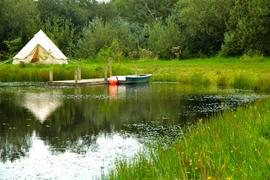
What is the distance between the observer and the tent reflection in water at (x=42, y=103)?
2218cm

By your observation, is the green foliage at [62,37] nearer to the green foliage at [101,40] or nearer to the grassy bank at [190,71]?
the green foliage at [101,40]

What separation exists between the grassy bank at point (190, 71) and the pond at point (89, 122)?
8.93 feet

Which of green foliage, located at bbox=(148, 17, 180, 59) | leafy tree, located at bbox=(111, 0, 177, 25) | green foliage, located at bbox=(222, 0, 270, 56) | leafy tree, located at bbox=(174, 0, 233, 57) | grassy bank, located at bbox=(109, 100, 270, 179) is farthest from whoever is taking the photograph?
leafy tree, located at bbox=(111, 0, 177, 25)

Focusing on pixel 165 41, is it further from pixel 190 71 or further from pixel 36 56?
pixel 190 71

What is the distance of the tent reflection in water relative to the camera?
72.8 ft

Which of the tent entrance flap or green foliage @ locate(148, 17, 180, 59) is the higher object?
green foliage @ locate(148, 17, 180, 59)

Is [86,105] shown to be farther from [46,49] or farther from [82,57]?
→ [82,57]

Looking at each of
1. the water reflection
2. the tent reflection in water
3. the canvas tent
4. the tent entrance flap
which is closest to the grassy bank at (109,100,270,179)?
the water reflection

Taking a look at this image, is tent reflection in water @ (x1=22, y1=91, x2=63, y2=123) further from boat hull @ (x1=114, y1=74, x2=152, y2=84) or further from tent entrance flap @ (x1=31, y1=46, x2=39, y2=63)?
tent entrance flap @ (x1=31, y1=46, x2=39, y2=63)

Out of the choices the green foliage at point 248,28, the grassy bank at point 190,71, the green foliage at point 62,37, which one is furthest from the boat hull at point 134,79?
the green foliage at point 62,37

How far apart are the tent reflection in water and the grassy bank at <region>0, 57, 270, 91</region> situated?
394 inches

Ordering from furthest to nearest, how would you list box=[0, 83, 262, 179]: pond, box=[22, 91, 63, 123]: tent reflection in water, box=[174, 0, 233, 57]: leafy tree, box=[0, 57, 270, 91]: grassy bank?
box=[174, 0, 233, 57]: leafy tree
box=[0, 57, 270, 91]: grassy bank
box=[22, 91, 63, 123]: tent reflection in water
box=[0, 83, 262, 179]: pond

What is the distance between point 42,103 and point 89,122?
6.26m

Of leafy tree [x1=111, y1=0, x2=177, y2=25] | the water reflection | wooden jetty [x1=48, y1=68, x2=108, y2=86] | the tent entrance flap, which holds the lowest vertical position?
the water reflection
